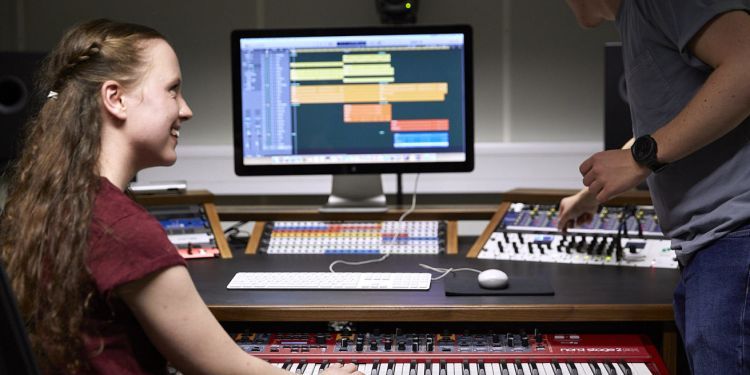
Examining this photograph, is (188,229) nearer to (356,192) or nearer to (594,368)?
(356,192)

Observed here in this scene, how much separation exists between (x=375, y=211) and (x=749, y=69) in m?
1.16

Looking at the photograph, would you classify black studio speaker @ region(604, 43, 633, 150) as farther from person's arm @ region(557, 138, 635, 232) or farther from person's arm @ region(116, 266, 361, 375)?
person's arm @ region(116, 266, 361, 375)

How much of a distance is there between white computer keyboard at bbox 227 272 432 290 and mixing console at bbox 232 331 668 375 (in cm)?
10

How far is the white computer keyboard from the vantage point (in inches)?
71.6

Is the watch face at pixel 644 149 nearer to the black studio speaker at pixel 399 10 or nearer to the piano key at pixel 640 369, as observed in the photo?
the piano key at pixel 640 369

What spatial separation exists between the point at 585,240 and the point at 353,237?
58 centimetres

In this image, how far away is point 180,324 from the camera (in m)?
1.16

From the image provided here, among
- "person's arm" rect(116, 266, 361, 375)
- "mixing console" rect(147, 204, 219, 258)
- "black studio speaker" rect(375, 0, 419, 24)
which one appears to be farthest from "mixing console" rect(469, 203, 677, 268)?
"black studio speaker" rect(375, 0, 419, 24)

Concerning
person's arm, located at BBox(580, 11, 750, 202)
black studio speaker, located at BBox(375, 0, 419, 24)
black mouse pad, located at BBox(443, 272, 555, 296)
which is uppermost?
black studio speaker, located at BBox(375, 0, 419, 24)

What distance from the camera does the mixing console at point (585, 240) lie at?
204 centimetres

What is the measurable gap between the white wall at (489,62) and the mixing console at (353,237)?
1.68m

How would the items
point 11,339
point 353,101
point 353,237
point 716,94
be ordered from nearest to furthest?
point 11,339 < point 716,94 < point 353,237 < point 353,101

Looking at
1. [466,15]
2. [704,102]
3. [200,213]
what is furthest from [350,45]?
[466,15]

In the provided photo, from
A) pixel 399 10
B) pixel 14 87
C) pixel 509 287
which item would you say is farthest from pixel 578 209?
pixel 14 87
